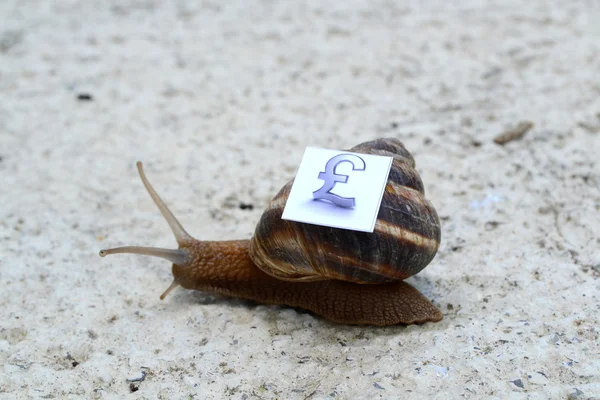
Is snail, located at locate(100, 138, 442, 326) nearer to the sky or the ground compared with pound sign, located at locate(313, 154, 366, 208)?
nearer to the ground

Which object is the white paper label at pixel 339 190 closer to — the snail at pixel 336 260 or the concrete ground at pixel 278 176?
the snail at pixel 336 260

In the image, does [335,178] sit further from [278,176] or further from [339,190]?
[278,176]

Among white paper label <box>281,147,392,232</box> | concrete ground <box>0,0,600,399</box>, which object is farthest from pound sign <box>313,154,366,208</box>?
concrete ground <box>0,0,600,399</box>

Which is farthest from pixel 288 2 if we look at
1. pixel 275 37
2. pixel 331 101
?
pixel 331 101

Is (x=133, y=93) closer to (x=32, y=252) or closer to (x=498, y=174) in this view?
(x=32, y=252)

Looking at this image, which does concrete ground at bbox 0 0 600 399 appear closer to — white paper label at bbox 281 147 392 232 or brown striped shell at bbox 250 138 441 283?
brown striped shell at bbox 250 138 441 283
